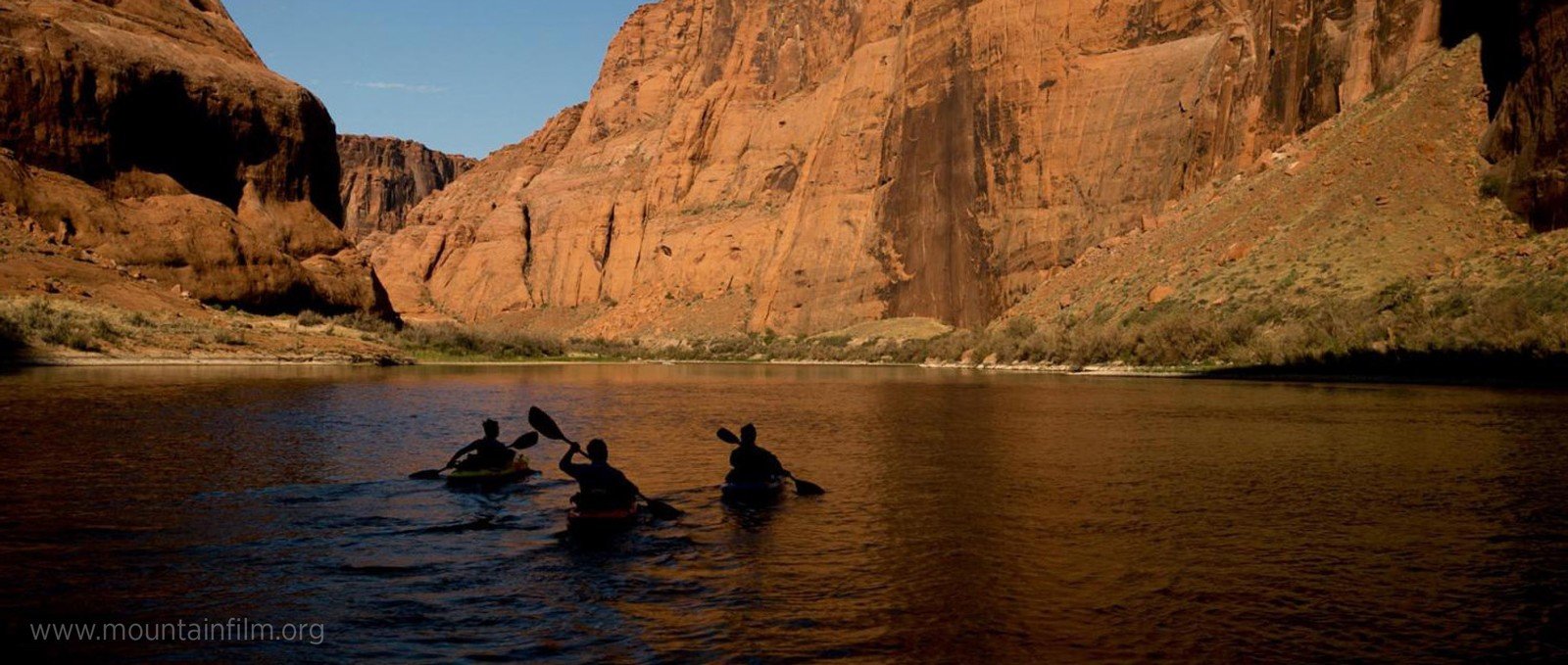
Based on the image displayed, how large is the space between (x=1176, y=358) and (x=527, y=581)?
48.5 metres

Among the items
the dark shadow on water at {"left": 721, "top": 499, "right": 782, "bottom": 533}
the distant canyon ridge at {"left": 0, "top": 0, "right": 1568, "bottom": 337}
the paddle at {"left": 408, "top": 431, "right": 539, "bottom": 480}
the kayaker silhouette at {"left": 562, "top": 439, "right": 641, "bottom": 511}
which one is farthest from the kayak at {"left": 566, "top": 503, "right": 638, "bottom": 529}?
the distant canyon ridge at {"left": 0, "top": 0, "right": 1568, "bottom": 337}

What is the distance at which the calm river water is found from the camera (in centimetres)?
869

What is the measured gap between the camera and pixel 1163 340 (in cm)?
5409

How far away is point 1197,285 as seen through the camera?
57.7 metres

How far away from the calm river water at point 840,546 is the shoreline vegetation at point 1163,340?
14.1 m

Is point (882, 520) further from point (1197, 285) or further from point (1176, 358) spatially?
point (1197, 285)

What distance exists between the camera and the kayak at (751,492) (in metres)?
15.6

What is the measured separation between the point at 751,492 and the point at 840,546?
3.25 m

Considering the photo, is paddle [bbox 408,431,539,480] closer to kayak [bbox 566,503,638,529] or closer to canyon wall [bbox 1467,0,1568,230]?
kayak [bbox 566,503,638,529]

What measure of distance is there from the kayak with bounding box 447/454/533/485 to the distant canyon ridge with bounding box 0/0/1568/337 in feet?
141

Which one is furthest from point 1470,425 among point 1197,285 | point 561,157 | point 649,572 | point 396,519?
point 561,157

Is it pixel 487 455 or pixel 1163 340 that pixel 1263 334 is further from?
pixel 487 455

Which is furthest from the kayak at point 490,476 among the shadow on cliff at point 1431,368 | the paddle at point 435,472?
the shadow on cliff at point 1431,368

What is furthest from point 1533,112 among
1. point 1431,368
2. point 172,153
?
point 172,153
